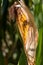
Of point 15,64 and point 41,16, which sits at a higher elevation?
point 41,16

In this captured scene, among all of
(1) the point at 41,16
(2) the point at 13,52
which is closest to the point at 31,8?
(1) the point at 41,16

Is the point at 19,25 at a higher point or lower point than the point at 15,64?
higher

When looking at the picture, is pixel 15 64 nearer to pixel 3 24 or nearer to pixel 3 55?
pixel 3 55

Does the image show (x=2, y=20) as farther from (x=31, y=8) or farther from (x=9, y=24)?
(x=31, y=8)

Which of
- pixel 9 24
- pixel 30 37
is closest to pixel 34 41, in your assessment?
pixel 30 37

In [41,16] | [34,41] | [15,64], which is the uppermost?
[41,16]
